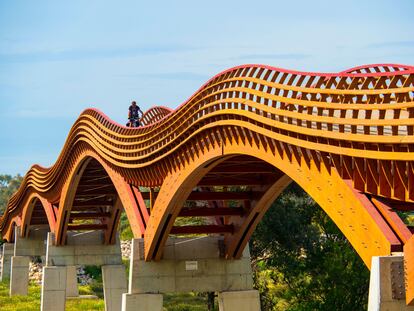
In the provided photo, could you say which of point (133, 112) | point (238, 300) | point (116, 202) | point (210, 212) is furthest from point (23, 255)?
point (210, 212)

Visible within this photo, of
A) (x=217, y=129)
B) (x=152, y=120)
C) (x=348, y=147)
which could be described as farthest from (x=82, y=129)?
(x=348, y=147)

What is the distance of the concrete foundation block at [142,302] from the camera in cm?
3222

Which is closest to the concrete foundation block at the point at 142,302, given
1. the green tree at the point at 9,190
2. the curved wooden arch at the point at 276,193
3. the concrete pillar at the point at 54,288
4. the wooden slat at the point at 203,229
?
the curved wooden arch at the point at 276,193

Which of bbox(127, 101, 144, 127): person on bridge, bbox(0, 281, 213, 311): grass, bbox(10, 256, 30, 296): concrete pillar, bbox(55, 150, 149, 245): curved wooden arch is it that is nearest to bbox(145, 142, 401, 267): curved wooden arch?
bbox(55, 150, 149, 245): curved wooden arch

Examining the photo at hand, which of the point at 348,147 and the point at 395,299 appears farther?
the point at 348,147

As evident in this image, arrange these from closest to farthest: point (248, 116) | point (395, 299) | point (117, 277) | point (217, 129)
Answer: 1. point (395, 299)
2. point (248, 116)
3. point (217, 129)
4. point (117, 277)

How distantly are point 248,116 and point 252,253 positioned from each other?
95.2 feet

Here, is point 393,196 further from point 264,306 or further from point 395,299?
point 264,306

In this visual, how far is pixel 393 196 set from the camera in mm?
16328

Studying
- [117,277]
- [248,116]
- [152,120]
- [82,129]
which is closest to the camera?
[248,116]

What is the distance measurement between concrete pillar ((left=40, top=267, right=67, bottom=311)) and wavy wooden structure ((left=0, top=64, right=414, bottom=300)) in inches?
244

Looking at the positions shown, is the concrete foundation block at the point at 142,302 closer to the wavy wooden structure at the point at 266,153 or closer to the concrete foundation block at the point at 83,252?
the wavy wooden structure at the point at 266,153

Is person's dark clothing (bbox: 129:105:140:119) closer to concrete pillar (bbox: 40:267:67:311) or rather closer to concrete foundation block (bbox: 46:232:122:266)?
concrete foundation block (bbox: 46:232:122:266)

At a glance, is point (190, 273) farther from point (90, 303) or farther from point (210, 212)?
point (90, 303)
